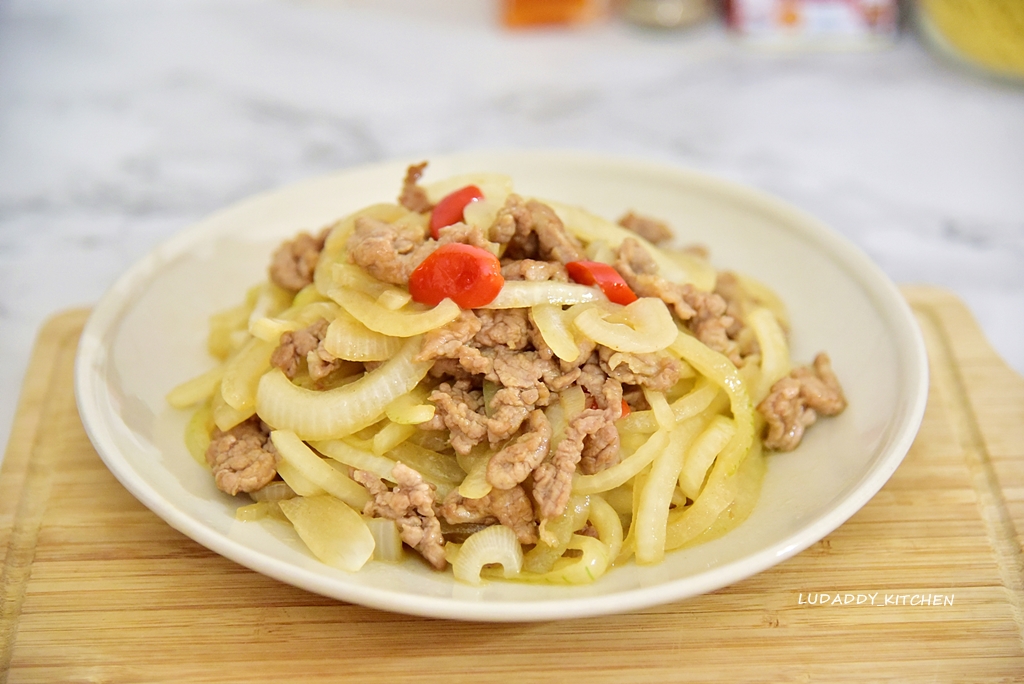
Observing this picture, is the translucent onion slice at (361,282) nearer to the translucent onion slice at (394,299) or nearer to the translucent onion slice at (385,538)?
the translucent onion slice at (394,299)

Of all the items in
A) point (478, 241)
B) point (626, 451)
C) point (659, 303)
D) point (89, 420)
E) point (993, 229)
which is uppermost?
point (478, 241)

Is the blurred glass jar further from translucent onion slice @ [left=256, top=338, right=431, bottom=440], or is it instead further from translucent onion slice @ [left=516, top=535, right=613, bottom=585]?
translucent onion slice @ [left=516, top=535, right=613, bottom=585]

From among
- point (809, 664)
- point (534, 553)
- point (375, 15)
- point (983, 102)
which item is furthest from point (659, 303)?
point (375, 15)

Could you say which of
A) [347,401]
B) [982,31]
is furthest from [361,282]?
[982,31]

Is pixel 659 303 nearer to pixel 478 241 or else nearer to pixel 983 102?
pixel 478 241

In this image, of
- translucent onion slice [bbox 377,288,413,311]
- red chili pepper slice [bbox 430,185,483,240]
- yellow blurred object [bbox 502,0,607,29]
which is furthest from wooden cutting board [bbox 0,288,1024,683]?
yellow blurred object [bbox 502,0,607,29]

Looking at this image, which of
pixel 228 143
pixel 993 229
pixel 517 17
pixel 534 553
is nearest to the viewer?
pixel 534 553
